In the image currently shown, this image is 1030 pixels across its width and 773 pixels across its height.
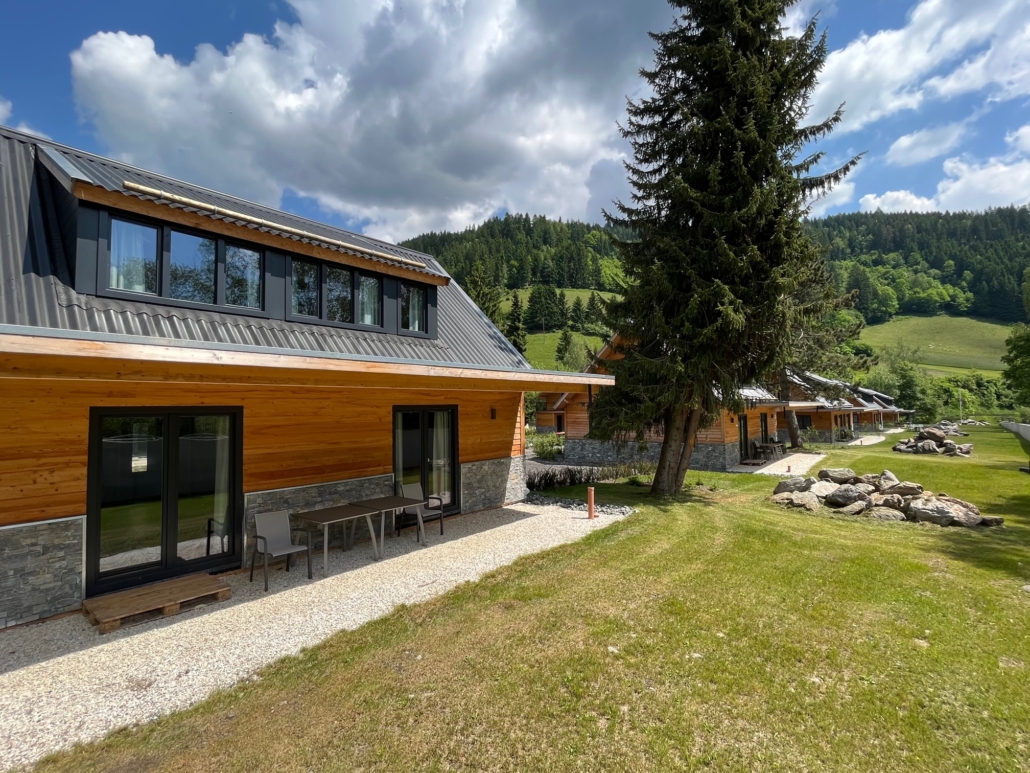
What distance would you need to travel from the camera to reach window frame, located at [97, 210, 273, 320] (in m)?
6.14

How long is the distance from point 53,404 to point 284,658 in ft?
12.9

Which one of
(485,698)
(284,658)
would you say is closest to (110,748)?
(284,658)

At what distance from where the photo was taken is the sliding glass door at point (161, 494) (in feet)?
18.5

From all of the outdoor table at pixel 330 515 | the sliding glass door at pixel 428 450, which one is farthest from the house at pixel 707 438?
the outdoor table at pixel 330 515

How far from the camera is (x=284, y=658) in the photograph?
4.36 metres

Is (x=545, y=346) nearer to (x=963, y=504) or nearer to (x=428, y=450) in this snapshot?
(x=963, y=504)

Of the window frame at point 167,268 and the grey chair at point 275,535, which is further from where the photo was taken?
the grey chair at point 275,535

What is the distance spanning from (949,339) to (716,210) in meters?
101

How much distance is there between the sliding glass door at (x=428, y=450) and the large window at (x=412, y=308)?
1.83 meters

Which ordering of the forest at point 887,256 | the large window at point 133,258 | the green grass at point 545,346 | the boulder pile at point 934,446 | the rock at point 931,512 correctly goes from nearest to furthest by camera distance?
the large window at point 133,258
the rock at point 931,512
the boulder pile at point 934,446
the green grass at point 545,346
the forest at point 887,256

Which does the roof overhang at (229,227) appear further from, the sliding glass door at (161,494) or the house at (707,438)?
the house at (707,438)

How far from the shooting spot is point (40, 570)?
5184mm

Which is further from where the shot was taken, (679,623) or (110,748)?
(679,623)

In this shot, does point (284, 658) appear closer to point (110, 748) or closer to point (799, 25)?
point (110, 748)
